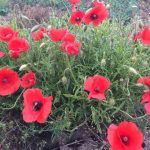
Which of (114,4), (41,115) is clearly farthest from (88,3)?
(41,115)

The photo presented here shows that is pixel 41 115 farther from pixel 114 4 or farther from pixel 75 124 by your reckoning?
pixel 114 4

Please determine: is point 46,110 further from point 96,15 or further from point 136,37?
point 136,37

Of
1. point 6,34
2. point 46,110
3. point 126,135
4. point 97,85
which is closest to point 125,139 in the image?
point 126,135

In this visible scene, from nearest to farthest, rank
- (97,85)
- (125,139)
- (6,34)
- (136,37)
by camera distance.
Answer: (125,139)
(97,85)
(6,34)
(136,37)

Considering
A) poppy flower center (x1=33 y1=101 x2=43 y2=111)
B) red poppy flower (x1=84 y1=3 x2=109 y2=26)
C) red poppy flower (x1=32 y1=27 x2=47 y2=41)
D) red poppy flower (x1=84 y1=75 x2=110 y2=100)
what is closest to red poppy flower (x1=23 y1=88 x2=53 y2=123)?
poppy flower center (x1=33 y1=101 x2=43 y2=111)

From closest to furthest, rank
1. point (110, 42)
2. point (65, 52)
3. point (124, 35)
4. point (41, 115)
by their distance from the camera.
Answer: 1. point (41, 115)
2. point (65, 52)
3. point (110, 42)
4. point (124, 35)

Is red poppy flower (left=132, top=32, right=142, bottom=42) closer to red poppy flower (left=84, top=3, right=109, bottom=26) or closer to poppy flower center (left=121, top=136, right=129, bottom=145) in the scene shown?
red poppy flower (left=84, top=3, right=109, bottom=26)
